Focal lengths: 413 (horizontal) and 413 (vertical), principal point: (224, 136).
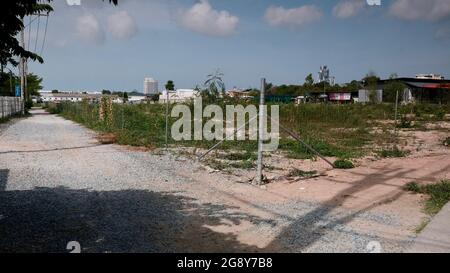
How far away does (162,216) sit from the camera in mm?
5723

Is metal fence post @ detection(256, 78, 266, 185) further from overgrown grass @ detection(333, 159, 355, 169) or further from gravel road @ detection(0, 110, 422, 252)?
overgrown grass @ detection(333, 159, 355, 169)

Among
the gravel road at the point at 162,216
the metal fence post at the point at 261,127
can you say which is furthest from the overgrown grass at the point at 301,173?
the gravel road at the point at 162,216

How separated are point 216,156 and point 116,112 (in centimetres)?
1030

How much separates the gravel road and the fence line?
2201 cm

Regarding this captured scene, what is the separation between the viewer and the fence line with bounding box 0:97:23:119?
28381 mm

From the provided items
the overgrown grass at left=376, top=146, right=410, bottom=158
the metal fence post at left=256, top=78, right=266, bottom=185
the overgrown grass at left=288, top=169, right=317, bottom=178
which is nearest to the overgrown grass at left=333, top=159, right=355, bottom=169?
the overgrown grass at left=288, top=169, right=317, bottom=178

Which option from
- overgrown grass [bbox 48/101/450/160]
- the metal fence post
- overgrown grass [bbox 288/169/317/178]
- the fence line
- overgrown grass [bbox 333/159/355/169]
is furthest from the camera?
the fence line

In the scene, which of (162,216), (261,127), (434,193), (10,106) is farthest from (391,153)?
(10,106)

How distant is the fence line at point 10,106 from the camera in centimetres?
2838

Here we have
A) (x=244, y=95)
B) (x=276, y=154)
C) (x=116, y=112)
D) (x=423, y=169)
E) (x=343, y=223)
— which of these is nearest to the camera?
(x=343, y=223)

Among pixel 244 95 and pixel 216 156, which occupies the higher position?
pixel 244 95
